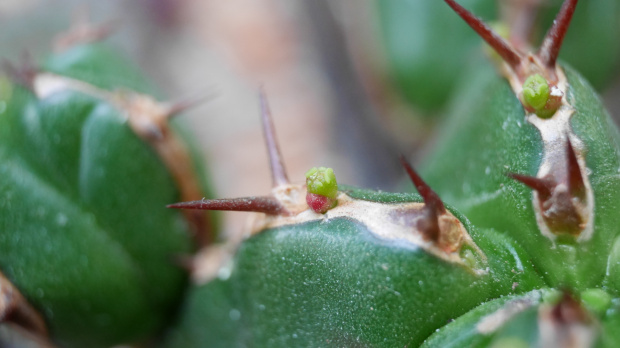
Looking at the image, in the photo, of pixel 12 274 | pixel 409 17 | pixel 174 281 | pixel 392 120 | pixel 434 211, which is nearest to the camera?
pixel 434 211

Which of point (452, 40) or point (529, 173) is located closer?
point (529, 173)

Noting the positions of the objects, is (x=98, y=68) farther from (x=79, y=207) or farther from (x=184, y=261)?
(x=184, y=261)

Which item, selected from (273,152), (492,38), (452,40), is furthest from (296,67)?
(492,38)

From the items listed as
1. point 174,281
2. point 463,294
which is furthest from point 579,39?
point 174,281

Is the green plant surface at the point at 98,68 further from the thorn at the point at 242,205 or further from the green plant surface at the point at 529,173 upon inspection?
the green plant surface at the point at 529,173

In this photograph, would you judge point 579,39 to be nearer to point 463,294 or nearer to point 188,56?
point 463,294

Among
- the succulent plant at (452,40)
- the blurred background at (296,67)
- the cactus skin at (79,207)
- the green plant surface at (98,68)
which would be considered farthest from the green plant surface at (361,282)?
the blurred background at (296,67)
